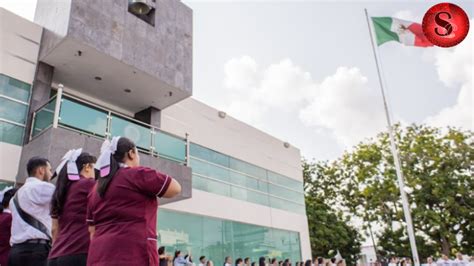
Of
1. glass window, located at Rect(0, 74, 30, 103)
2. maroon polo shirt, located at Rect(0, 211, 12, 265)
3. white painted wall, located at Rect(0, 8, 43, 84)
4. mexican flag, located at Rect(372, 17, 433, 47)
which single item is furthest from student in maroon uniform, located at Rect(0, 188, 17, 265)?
mexican flag, located at Rect(372, 17, 433, 47)

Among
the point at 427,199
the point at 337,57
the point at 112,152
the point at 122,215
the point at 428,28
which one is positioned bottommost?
the point at 122,215

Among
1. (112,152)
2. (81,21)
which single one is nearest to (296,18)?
(81,21)

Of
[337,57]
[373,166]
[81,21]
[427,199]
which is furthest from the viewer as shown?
[373,166]

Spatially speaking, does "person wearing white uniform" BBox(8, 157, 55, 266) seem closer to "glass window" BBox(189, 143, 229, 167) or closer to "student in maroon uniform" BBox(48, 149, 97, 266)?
"student in maroon uniform" BBox(48, 149, 97, 266)

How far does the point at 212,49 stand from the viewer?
1278 cm

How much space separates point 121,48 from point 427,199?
71.8 ft

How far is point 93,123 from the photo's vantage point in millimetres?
8648

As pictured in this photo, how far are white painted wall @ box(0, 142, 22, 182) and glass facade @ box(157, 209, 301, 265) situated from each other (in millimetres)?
4585

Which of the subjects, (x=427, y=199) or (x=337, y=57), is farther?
(x=427, y=199)

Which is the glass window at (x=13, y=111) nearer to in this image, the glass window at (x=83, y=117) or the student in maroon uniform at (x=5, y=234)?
the glass window at (x=83, y=117)

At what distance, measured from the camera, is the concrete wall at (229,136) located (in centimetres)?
1411

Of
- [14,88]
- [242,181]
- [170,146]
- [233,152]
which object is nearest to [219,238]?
[242,181]

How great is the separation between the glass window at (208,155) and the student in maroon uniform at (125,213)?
38.0ft

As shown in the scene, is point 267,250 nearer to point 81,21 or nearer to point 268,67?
point 268,67
